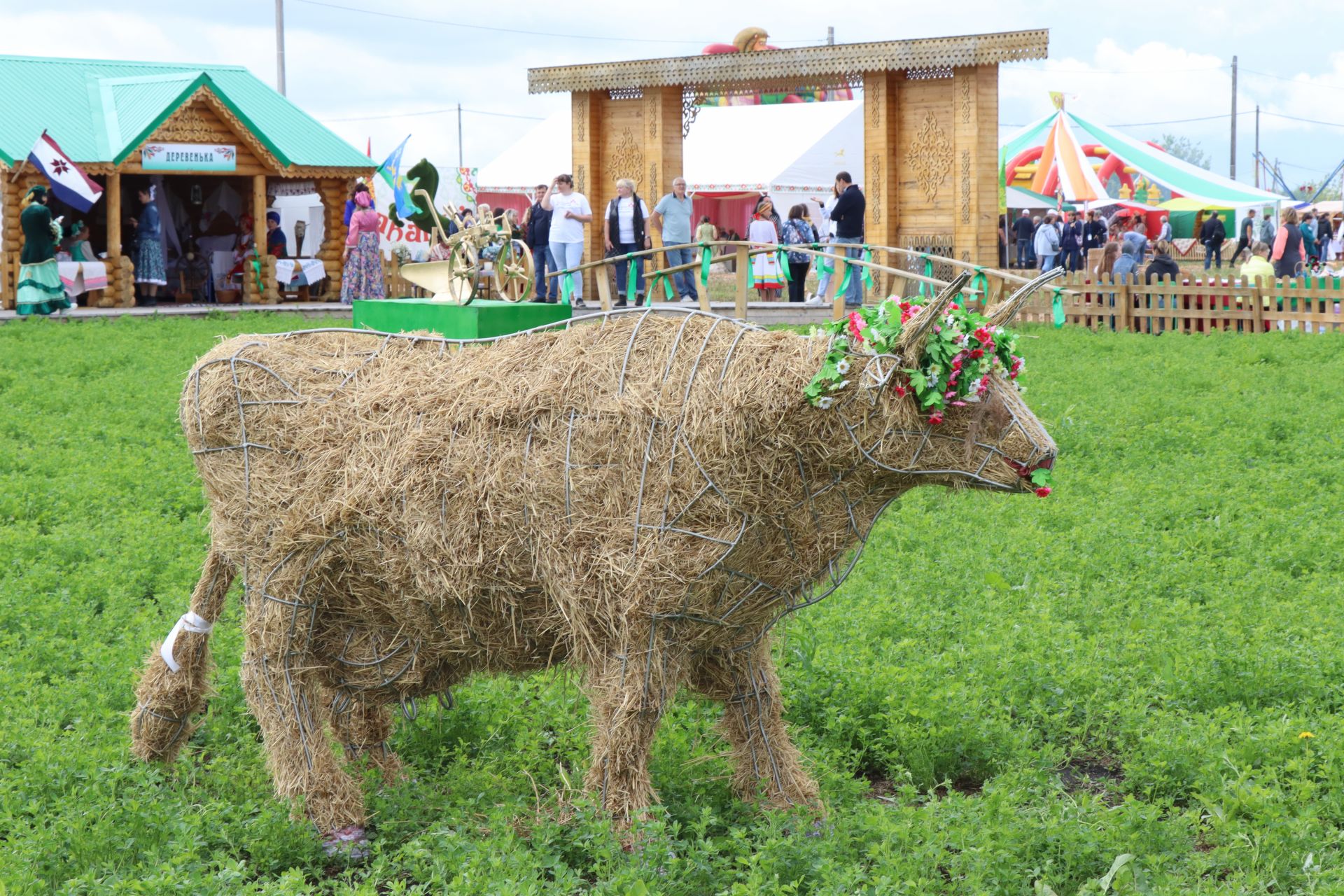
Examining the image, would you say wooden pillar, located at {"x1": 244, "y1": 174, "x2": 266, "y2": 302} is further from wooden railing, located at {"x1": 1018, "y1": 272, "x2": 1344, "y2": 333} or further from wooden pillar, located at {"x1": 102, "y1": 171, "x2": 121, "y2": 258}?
wooden railing, located at {"x1": 1018, "y1": 272, "x2": 1344, "y2": 333}

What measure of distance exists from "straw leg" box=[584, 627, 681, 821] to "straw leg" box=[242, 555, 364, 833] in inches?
38.1

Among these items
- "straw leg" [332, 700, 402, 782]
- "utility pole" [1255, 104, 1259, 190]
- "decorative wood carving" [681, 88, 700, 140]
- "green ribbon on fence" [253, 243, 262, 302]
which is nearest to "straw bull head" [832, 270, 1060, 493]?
"straw leg" [332, 700, 402, 782]

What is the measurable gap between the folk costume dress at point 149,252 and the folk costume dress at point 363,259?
2978mm

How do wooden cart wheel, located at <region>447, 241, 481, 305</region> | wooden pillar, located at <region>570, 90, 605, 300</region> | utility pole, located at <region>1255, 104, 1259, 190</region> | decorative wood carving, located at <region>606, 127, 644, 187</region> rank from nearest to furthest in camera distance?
1. wooden cart wheel, located at <region>447, 241, 481, 305</region>
2. decorative wood carving, located at <region>606, 127, 644, 187</region>
3. wooden pillar, located at <region>570, 90, 605, 300</region>
4. utility pole, located at <region>1255, 104, 1259, 190</region>

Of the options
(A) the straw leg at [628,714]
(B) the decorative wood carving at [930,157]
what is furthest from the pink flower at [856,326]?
(B) the decorative wood carving at [930,157]

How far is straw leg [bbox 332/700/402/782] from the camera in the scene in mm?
5090

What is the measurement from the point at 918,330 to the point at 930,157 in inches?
680

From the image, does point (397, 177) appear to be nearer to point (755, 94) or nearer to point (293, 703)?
point (755, 94)

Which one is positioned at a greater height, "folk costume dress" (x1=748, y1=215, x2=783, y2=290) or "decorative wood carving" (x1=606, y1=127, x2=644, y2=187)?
"decorative wood carving" (x1=606, y1=127, x2=644, y2=187)

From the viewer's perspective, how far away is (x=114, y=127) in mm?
22078

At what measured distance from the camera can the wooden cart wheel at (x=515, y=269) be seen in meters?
6.97

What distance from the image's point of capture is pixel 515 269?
704cm

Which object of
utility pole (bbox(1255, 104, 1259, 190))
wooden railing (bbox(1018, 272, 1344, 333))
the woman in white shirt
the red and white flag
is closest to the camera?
wooden railing (bbox(1018, 272, 1344, 333))

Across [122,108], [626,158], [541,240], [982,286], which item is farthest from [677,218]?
[982,286]
